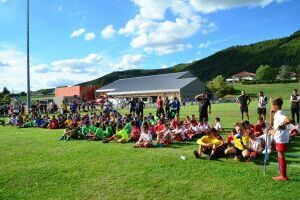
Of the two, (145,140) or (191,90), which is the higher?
(191,90)

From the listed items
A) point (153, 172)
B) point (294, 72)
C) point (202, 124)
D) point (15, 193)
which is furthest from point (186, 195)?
point (294, 72)

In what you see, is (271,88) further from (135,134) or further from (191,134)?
(135,134)

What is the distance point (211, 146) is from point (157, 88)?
6938cm

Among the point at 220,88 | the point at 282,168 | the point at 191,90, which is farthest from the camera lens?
the point at 220,88

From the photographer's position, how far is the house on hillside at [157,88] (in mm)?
77062

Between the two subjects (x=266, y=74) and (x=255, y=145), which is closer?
(x=255, y=145)

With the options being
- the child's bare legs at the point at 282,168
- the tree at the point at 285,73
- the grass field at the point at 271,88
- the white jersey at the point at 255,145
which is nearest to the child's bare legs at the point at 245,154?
the white jersey at the point at 255,145

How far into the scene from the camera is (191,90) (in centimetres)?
7806

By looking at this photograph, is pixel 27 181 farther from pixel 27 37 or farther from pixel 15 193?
pixel 27 37

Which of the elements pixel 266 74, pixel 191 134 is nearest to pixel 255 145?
pixel 191 134

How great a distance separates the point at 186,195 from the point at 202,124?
9171 millimetres

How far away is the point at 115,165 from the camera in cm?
1145

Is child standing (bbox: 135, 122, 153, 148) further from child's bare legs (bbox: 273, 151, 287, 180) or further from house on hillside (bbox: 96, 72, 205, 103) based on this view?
house on hillside (bbox: 96, 72, 205, 103)

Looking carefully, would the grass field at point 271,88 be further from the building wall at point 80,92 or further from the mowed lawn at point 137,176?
the mowed lawn at point 137,176
